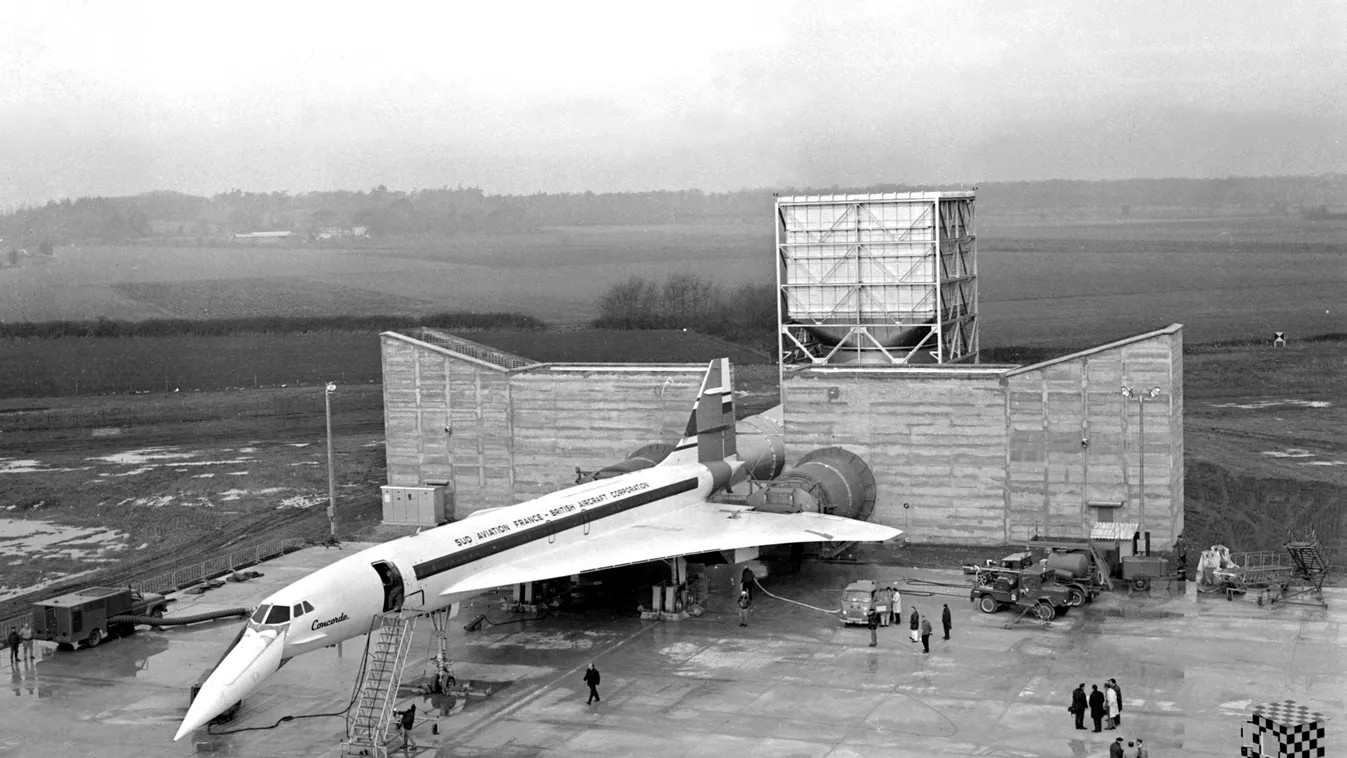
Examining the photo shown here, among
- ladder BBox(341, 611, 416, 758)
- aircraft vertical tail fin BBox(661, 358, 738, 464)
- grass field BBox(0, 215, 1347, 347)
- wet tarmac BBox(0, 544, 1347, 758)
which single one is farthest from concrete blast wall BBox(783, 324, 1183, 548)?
grass field BBox(0, 215, 1347, 347)

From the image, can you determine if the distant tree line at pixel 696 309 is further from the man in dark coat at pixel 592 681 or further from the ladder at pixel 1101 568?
the man in dark coat at pixel 592 681

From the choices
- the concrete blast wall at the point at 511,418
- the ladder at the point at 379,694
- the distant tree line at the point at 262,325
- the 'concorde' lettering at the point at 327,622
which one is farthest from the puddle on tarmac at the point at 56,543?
the distant tree line at the point at 262,325

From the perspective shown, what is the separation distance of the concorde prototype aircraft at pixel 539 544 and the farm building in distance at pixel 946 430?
432cm

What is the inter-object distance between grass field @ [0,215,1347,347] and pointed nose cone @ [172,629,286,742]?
363 feet

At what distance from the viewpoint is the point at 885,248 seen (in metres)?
57.6

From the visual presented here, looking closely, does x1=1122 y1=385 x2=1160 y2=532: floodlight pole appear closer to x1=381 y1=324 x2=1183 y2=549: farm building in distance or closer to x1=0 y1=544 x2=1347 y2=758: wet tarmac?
x1=381 y1=324 x2=1183 y2=549: farm building in distance

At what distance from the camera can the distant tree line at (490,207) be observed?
162500mm

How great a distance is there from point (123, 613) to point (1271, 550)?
40.1 m

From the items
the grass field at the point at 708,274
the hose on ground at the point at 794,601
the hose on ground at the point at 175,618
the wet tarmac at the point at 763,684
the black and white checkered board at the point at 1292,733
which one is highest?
the grass field at the point at 708,274

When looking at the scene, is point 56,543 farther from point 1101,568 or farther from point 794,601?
point 1101,568

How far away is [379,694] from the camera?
3312 centimetres

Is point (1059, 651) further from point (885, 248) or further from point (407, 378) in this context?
point (407, 378)

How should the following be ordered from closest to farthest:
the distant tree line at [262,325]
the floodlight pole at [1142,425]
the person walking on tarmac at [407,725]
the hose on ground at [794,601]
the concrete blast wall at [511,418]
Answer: the person walking on tarmac at [407,725] → the hose on ground at [794,601] → the floodlight pole at [1142,425] → the concrete blast wall at [511,418] → the distant tree line at [262,325]

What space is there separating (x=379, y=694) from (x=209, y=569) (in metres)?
21.3
